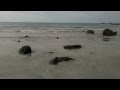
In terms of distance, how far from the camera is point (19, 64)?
8.30 meters
